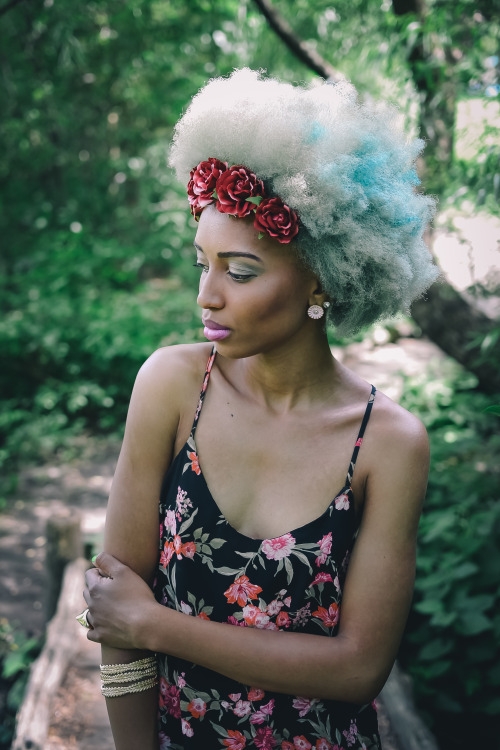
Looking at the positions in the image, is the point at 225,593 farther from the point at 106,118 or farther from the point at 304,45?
the point at 106,118

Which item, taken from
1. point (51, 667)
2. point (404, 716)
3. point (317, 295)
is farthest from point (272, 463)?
point (51, 667)

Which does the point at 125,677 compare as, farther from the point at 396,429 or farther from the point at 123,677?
the point at 396,429

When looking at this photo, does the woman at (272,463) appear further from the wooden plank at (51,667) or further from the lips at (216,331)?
the wooden plank at (51,667)

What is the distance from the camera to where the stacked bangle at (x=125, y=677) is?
158 centimetres

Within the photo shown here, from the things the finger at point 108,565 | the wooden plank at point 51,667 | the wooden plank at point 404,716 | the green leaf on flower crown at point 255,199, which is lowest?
the wooden plank at point 51,667

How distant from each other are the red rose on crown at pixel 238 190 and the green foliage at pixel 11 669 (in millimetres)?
3107

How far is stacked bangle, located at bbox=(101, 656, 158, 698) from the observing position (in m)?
1.58

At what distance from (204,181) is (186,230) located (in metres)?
7.95

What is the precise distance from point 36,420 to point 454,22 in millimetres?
4739

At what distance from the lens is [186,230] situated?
925 centimetres

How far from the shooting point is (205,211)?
4.88ft

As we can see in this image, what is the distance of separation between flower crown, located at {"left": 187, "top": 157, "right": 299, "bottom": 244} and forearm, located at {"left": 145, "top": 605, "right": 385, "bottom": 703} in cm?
80

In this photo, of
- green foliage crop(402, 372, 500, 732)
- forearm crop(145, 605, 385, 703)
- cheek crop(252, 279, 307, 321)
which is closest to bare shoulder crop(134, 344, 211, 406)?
cheek crop(252, 279, 307, 321)

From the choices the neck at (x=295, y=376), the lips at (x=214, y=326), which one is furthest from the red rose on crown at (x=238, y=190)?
the neck at (x=295, y=376)
